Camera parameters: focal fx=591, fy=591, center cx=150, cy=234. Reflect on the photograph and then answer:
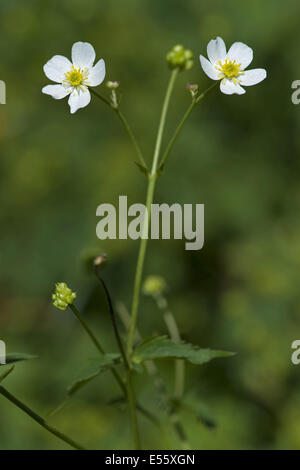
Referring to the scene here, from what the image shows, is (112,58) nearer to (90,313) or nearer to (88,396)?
(90,313)

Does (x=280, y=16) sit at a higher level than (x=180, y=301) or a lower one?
higher

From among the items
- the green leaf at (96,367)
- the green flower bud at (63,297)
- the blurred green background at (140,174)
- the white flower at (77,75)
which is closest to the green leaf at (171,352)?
the green leaf at (96,367)

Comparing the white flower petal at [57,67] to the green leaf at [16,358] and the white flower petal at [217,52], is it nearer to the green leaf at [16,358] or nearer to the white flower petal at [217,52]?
the white flower petal at [217,52]

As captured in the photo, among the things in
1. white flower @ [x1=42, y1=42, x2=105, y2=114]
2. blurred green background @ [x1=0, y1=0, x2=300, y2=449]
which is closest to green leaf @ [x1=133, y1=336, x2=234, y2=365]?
white flower @ [x1=42, y1=42, x2=105, y2=114]

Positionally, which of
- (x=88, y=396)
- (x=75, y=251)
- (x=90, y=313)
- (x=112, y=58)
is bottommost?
(x=88, y=396)

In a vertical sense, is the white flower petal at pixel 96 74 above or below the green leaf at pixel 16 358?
above

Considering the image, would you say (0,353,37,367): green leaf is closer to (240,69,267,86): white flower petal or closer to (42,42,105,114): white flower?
(42,42,105,114): white flower
